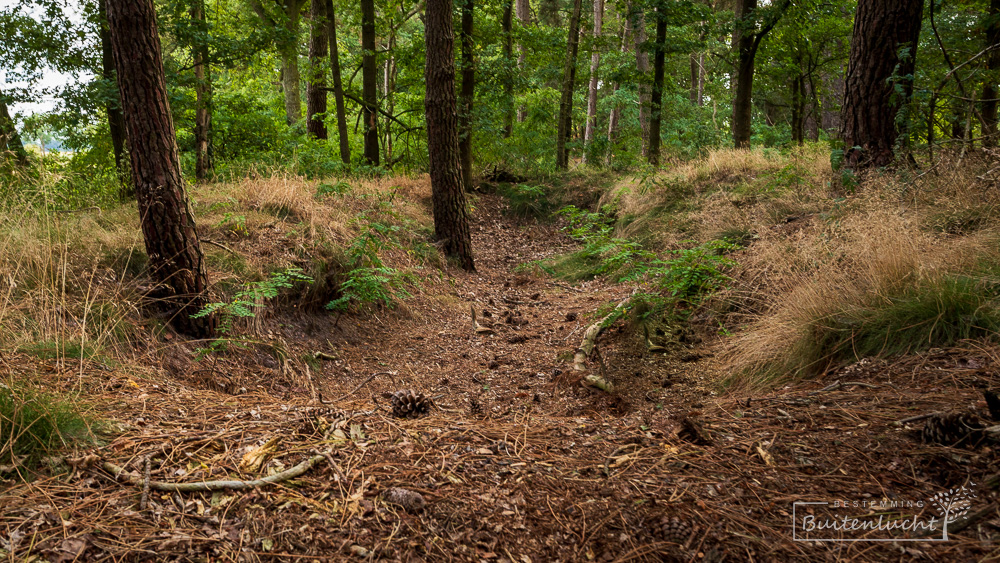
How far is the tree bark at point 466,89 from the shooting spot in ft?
34.2

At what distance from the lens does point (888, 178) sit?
4965 mm

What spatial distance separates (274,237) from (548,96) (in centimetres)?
1413

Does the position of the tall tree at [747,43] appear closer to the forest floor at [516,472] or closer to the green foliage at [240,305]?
the forest floor at [516,472]

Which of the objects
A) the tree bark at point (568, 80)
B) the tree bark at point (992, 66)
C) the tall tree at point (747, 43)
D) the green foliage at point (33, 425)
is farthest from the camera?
the tree bark at point (568, 80)

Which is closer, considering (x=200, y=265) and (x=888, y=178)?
(x=200, y=265)

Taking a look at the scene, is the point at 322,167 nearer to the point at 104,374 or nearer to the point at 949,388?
the point at 104,374

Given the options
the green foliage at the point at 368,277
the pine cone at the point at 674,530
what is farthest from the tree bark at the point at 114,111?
the pine cone at the point at 674,530

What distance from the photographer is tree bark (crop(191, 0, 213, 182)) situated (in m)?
8.36

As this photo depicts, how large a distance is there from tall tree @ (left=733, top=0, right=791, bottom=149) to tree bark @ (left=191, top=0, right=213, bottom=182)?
9338mm

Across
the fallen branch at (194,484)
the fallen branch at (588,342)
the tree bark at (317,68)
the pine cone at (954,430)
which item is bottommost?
the fallen branch at (588,342)

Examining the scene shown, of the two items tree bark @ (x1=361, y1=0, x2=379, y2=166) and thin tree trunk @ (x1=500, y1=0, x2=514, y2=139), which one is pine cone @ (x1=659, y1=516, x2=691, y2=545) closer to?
tree bark @ (x1=361, y1=0, x2=379, y2=166)

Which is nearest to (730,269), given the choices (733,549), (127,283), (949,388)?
(949,388)

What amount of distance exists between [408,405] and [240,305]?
1.82m

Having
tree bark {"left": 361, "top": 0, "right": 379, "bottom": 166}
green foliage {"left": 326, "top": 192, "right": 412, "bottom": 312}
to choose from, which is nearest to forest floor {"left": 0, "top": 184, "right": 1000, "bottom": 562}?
green foliage {"left": 326, "top": 192, "right": 412, "bottom": 312}
